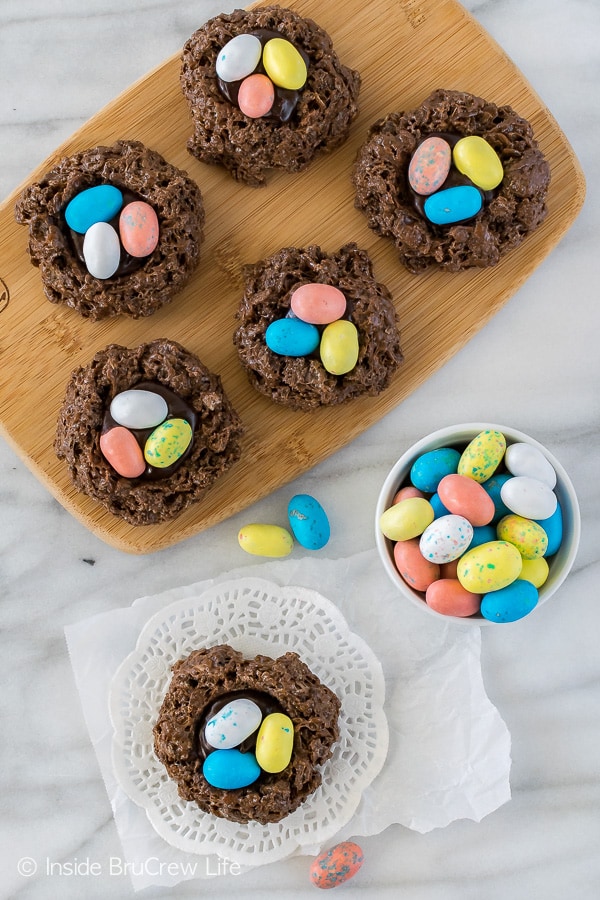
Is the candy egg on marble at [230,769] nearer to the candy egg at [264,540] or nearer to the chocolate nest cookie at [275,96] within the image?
the candy egg at [264,540]

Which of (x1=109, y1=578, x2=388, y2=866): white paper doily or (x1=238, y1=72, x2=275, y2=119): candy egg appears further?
(x1=109, y1=578, x2=388, y2=866): white paper doily

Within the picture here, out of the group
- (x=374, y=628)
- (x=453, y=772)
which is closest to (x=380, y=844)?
(x=453, y=772)

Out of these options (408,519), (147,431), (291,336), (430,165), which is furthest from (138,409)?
(430,165)

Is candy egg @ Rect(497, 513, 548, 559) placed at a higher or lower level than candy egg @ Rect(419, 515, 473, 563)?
lower

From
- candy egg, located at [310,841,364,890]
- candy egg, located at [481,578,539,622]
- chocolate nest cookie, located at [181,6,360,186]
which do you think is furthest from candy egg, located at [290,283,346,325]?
candy egg, located at [310,841,364,890]

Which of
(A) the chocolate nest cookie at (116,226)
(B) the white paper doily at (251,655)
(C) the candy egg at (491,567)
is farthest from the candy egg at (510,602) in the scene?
(A) the chocolate nest cookie at (116,226)

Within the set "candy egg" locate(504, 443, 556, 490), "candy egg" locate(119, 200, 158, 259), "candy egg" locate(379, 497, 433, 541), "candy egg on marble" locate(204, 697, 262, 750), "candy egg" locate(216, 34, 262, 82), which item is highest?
"candy egg" locate(216, 34, 262, 82)

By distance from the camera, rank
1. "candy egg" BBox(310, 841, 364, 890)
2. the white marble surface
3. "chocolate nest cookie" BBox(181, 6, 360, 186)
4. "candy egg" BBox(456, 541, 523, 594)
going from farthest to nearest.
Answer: the white marble surface → "candy egg" BBox(310, 841, 364, 890) → "chocolate nest cookie" BBox(181, 6, 360, 186) → "candy egg" BBox(456, 541, 523, 594)

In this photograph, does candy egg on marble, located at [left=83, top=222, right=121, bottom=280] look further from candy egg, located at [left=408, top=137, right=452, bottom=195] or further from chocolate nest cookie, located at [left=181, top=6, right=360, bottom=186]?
candy egg, located at [left=408, top=137, right=452, bottom=195]
